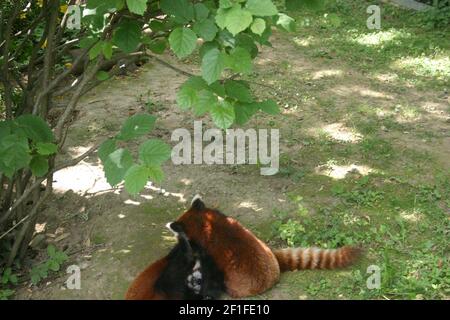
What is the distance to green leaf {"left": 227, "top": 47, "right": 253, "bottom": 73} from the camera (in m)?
2.49

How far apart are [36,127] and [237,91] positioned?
1082mm

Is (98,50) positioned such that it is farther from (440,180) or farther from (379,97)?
(379,97)

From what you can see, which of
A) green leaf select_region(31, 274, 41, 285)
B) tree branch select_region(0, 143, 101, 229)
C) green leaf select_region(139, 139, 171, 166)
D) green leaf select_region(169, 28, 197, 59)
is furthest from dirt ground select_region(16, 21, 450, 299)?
green leaf select_region(139, 139, 171, 166)

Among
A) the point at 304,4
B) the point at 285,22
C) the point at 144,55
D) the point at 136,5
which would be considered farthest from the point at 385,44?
the point at 136,5

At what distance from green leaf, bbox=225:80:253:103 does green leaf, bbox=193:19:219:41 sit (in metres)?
0.24

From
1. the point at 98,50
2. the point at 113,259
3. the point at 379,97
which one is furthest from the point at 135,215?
the point at 379,97

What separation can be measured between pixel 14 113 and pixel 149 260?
4.34 ft

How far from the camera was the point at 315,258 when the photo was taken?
3.66m

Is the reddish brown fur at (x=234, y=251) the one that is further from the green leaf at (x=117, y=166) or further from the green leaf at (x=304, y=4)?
the green leaf at (x=304, y=4)

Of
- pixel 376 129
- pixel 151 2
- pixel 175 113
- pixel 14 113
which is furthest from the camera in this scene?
pixel 175 113

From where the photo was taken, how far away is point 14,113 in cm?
397

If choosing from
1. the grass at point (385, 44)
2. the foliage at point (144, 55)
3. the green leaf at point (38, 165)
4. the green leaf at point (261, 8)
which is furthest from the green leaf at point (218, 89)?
the grass at point (385, 44)

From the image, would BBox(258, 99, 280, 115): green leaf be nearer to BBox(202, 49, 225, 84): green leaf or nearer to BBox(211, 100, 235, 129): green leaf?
BBox(211, 100, 235, 129): green leaf

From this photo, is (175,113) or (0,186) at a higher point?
(0,186)
